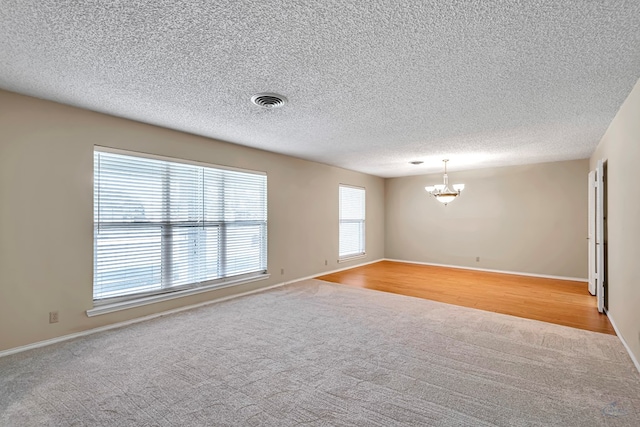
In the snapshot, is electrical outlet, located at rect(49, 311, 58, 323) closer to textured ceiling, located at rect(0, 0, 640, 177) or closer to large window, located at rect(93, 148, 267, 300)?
large window, located at rect(93, 148, 267, 300)

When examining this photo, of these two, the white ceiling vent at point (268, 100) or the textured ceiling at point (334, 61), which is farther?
the white ceiling vent at point (268, 100)

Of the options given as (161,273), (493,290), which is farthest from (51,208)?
(493,290)

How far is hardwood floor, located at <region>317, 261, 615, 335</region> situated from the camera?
3.84 meters

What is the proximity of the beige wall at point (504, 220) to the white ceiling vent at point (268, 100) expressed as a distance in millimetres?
5733

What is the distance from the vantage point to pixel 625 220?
2898 mm

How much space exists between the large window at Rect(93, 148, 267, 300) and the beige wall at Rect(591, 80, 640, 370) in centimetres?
457

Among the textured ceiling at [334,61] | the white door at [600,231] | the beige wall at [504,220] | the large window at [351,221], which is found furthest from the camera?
the large window at [351,221]

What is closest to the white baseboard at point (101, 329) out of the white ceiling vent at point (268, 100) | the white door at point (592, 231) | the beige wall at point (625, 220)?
the white ceiling vent at point (268, 100)

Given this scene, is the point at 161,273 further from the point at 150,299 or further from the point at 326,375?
the point at 326,375

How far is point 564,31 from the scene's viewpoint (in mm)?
1813

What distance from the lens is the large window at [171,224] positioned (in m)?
3.39

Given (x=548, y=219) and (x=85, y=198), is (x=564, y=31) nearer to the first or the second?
(x=85, y=198)

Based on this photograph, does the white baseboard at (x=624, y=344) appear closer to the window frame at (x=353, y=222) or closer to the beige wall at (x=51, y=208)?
the window frame at (x=353, y=222)

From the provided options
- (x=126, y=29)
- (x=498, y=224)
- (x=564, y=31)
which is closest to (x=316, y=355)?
(x=126, y=29)
